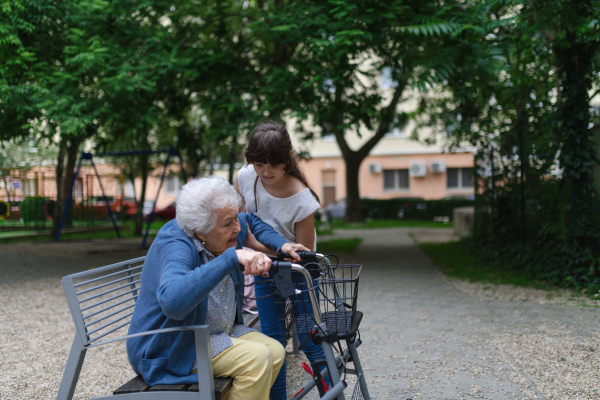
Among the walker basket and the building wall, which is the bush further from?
the building wall

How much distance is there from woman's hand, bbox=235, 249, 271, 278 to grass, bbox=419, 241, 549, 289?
6.14m

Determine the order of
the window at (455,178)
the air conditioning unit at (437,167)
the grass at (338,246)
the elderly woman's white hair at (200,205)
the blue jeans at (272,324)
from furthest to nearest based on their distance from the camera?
the window at (455,178), the air conditioning unit at (437,167), the grass at (338,246), the blue jeans at (272,324), the elderly woman's white hair at (200,205)

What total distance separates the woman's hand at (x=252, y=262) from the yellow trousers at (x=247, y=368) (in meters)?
0.45

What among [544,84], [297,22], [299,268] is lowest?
[299,268]

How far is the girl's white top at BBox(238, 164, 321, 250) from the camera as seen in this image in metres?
2.89

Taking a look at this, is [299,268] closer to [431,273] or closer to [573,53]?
[573,53]

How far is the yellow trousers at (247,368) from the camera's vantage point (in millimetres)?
2266

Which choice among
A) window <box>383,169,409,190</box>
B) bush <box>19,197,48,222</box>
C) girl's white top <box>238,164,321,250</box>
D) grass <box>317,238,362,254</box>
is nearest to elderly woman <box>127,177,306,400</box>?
girl's white top <box>238,164,321,250</box>

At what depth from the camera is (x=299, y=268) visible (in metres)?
2.15

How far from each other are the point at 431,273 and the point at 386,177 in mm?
23875

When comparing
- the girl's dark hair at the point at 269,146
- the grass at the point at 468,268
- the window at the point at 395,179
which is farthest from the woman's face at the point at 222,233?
the window at the point at 395,179

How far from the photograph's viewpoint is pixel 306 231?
9.65ft

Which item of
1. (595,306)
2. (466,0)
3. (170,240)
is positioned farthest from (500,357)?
(466,0)

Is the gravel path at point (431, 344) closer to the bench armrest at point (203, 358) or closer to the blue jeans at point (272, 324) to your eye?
the blue jeans at point (272, 324)
